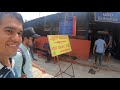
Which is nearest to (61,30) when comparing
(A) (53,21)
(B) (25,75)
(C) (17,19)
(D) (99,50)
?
(A) (53,21)

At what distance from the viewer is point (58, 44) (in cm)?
431

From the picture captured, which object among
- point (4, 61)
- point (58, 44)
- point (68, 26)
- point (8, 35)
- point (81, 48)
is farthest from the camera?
point (81, 48)

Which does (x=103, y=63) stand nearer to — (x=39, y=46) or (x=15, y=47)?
(x=39, y=46)

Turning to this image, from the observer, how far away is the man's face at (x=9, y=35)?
1364 mm

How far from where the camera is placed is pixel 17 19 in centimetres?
144

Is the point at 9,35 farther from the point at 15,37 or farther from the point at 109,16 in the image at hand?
the point at 109,16

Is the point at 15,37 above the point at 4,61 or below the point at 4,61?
above

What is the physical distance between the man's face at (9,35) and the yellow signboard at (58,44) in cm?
267

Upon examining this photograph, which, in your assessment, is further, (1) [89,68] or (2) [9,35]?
(1) [89,68]

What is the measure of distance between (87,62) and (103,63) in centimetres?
65

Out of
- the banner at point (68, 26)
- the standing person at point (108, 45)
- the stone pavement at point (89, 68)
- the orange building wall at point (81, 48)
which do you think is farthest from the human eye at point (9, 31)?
the standing person at point (108, 45)

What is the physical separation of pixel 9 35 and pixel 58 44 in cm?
297

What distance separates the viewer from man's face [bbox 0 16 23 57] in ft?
4.48

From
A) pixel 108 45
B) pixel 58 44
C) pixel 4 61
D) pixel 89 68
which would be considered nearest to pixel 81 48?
pixel 108 45
